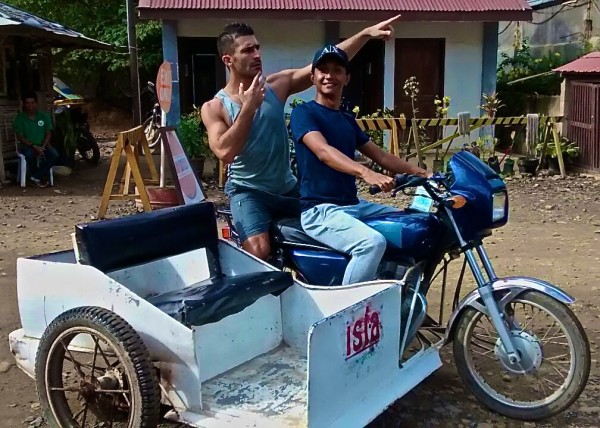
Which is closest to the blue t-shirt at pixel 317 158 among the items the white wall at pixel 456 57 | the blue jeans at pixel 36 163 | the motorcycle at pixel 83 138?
the blue jeans at pixel 36 163

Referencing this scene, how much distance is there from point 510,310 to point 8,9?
Result: 10920mm

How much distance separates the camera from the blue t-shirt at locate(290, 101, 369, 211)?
11.7 ft

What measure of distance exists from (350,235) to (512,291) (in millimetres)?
791

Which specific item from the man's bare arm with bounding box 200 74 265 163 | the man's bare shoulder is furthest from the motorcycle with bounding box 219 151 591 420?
the man's bare shoulder

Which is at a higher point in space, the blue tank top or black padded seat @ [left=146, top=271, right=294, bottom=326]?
the blue tank top

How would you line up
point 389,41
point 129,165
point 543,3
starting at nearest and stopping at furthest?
point 129,165, point 389,41, point 543,3

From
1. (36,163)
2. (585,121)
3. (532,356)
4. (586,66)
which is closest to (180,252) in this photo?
(532,356)

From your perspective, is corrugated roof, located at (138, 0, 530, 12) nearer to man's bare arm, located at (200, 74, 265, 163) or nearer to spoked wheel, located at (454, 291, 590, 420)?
man's bare arm, located at (200, 74, 265, 163)

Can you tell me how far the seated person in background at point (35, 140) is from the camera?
1145 centimetres

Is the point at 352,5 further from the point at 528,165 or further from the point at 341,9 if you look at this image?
the point at 528,165

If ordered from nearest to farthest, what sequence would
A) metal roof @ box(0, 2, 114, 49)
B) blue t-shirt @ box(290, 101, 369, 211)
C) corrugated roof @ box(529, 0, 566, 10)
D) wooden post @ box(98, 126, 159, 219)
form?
blue t-shirt @ box(290, 101, 369, 211) → wooden post @ box(98, 126, 159, 219) → metal roof @ box(0, 2, 114, 49) → corrugated roof @ box(529, 0, 566, 10)

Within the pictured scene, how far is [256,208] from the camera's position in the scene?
377 cm

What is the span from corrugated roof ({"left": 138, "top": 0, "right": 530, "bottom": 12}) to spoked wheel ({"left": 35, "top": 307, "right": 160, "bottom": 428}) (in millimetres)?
10349

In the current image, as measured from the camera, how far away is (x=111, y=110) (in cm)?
2327
